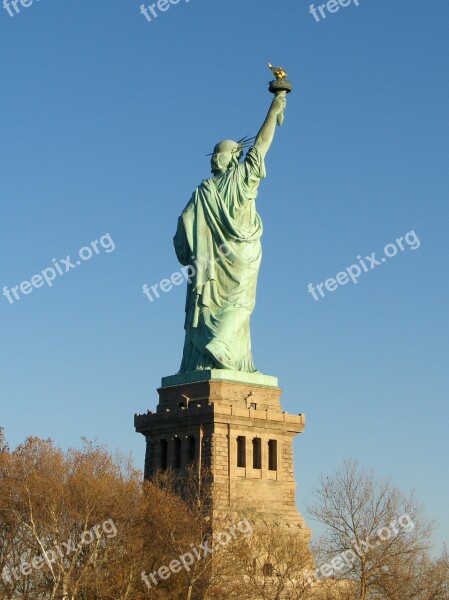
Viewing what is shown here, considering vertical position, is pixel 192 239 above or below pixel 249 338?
above

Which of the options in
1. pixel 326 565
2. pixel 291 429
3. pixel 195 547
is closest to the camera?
pixel 195 547

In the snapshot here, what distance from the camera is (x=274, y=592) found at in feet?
185

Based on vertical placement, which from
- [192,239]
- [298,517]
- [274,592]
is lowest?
[274,592]

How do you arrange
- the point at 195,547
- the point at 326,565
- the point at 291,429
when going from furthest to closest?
the point at 291,429 → the point at 326,565 → the point at 195,547

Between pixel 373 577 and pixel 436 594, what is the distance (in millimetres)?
2888

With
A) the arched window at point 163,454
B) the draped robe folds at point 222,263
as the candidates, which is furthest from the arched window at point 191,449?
the draped robe folds at point 222,263

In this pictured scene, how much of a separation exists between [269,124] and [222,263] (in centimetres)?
754

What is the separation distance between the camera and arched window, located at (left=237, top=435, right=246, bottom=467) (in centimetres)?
6103

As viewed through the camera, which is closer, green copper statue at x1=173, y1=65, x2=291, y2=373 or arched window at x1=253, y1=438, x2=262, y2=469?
arched window at x1=253, y1=438, x2=262, y2=469

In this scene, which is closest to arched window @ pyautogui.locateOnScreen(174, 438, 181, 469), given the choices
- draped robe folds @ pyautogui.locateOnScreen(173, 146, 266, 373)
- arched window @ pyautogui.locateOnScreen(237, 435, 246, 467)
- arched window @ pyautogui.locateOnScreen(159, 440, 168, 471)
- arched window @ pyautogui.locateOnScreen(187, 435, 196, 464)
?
arched window @ pyautogui.locateOnScreen(159, 440, 168, 471)

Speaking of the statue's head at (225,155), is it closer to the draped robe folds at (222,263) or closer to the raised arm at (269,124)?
the draped robe folds at (222,263)

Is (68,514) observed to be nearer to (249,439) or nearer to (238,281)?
(249,439)

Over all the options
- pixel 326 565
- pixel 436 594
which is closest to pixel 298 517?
pixel 326 565

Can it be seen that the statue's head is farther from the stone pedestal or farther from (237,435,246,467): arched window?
(237,435,246,467): arched window
